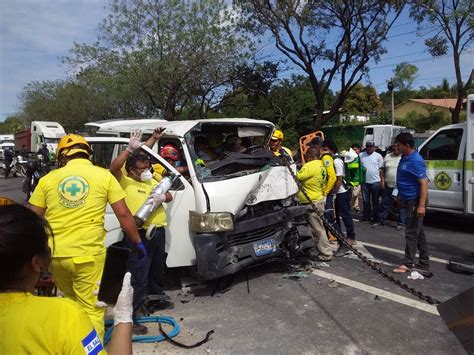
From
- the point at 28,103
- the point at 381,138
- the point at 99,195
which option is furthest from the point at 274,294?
the point at 28,103

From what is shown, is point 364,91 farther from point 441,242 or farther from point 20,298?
point 20,298

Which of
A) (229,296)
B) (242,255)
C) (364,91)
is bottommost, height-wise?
(229,296)

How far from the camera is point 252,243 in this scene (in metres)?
4.90

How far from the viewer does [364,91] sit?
54.1m

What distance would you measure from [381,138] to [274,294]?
17.8 m

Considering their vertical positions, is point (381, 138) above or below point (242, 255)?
above

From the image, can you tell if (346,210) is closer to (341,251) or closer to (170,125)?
(341,251)

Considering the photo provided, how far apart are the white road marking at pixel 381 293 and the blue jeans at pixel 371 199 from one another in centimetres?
372

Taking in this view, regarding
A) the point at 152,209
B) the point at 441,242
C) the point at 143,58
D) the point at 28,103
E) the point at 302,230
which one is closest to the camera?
the point at 152,209

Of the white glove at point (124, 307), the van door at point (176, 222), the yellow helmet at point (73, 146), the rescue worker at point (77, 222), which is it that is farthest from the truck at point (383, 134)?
the white glove at point (124, 307)

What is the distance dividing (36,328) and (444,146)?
8141mm

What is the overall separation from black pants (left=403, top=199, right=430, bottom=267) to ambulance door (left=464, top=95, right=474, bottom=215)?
7.35ft

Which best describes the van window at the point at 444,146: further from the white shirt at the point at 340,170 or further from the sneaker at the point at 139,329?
the sneaker at the point at 139,329

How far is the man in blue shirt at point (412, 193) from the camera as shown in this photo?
17.2 ft
